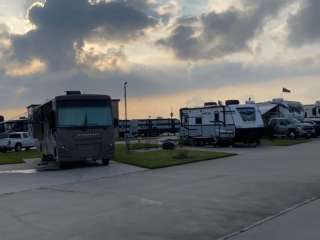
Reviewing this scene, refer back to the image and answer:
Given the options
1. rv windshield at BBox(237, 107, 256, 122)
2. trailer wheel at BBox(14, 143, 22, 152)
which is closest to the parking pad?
rv windshield at BBox(237, 107, 256, 122)

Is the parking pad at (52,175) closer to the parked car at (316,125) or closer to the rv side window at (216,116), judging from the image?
the rv side window at (216,116)

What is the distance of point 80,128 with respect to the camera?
23891 millimetres

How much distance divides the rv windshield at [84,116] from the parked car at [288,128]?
26982 mm

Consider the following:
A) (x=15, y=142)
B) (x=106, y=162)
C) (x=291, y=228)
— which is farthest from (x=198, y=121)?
(x=291, y=228)

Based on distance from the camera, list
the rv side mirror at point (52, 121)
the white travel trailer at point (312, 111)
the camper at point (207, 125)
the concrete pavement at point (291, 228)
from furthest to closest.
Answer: the white travel trailer at point (312, 111), the camper at point (207, 125), the rv side mirror at point (52, 121), the concrete pavement at point (291, 228)

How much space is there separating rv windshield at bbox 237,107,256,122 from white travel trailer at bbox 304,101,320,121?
21.6 metres

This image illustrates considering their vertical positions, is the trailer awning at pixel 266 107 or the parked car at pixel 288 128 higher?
the trailer awning at pixel 266 107

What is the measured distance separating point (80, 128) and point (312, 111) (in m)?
42.2

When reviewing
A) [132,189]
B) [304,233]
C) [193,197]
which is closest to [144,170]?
[132,189]

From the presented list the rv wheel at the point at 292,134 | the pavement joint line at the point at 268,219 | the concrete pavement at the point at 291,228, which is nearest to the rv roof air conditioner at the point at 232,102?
the rv wheel at the point at 292,134

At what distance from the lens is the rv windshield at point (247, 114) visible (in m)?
39.1

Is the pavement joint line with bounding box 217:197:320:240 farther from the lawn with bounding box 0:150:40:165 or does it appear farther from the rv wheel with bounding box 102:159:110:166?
the lawn with bounding box 0:150:40:165

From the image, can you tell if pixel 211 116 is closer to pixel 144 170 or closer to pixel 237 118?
pixel 237 118

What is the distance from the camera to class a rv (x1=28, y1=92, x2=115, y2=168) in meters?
23.7
